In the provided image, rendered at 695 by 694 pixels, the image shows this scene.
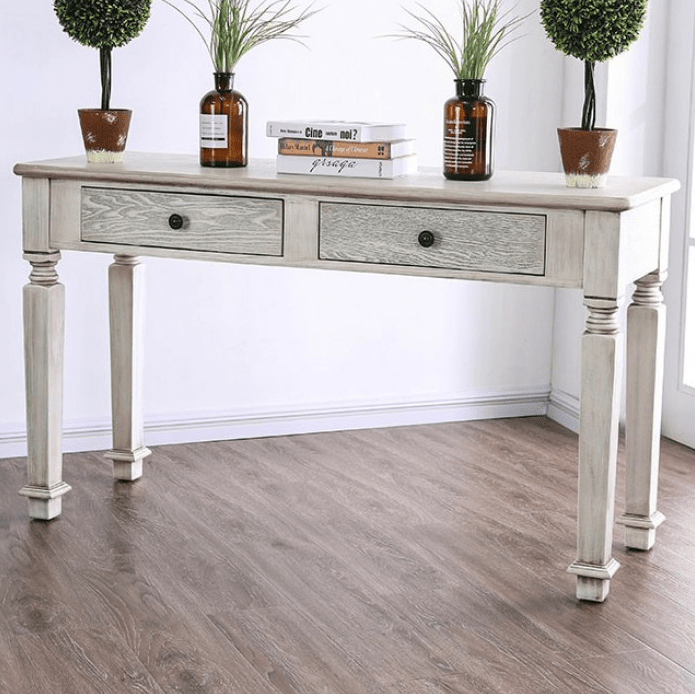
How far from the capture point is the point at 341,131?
8.18 feet

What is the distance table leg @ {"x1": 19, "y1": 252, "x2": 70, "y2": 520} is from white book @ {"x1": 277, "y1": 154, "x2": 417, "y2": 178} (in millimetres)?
533

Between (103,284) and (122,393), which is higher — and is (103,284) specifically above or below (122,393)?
above

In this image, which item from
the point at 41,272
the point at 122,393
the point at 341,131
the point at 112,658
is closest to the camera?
the point at 112,658

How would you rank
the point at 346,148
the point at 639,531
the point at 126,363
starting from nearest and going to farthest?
1. the point at 346,148
2. the point at 639,531
3. the point at 126,363

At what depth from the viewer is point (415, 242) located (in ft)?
7.73

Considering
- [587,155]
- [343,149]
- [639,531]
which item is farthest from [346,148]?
[639,531]

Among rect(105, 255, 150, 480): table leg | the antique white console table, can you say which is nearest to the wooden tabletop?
the antique white console table

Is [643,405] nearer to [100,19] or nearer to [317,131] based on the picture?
[317,131]

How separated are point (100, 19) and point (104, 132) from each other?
0.74ft

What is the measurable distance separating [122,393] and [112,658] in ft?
3.42

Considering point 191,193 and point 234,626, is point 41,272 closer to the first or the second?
point 191,193

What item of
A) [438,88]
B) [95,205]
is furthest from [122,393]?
[438,88]

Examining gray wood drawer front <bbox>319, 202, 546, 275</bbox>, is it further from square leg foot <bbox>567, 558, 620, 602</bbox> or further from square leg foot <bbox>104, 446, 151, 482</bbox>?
square leg foot <bbox>104, 446, 151, 482</bbox>

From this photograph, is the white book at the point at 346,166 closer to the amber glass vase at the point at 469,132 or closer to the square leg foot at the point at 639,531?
the amber glass vase at the point at 469,132
